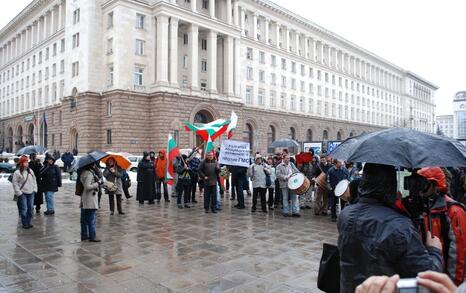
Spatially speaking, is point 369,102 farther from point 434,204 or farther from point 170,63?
point 434,204

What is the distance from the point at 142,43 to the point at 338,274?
36.3 meters

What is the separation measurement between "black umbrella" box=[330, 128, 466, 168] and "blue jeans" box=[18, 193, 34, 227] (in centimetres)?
888

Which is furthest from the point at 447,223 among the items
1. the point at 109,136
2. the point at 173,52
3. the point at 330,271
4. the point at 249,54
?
the point at 249,54

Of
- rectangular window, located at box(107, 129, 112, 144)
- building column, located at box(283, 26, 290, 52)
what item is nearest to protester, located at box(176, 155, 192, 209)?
rectangular window, located at box(107, 129, 112, 144)

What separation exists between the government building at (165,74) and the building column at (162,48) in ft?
0.35

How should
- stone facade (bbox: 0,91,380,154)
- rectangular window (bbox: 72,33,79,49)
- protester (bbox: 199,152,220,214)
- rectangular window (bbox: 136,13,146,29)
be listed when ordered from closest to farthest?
1. protester (bbox: 199,152,220,214)
2. stone facade (bbox: 0,91,380,154)
3. rectangular window (bbox: 136,13,146,29)
4. rectangular window (bbox: 72,33,79,49)

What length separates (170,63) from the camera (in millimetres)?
36312

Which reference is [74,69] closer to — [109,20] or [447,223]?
[109,20]

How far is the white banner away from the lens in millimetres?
12492

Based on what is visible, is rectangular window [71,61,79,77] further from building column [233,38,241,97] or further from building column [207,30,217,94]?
building column [233,38,241,97]

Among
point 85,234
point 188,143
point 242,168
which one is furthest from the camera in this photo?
point 188,143

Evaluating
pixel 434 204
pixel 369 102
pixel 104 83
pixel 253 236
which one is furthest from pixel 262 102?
pixel 434 204

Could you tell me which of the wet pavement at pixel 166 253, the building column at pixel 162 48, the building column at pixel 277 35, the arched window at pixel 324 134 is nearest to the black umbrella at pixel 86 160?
the wet pavement at pixel 166 253

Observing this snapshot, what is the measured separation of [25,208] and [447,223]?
30.7 feet
